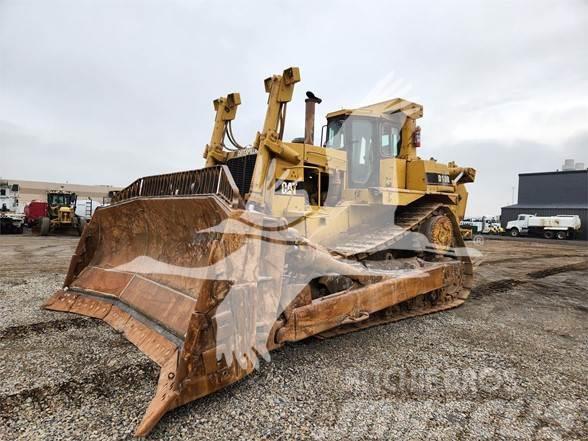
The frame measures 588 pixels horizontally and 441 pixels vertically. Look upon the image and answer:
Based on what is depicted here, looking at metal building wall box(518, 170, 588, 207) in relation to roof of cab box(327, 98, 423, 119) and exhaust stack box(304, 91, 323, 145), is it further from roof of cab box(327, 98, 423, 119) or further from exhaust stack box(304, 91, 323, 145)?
exhaust stack box(304, 91, 323, 145)

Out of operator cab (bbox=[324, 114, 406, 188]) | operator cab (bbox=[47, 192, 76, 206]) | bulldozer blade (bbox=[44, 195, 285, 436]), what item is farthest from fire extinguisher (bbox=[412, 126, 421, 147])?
operator cab (bbox=[47, 192, 76, 206])

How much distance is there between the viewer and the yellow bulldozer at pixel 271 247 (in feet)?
8.60

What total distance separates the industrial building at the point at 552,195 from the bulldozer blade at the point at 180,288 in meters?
36.6

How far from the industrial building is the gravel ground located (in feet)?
114

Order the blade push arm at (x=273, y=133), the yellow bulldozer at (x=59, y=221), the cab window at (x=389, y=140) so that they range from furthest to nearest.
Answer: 1. the yellow bulldozer at (x=59, y=221)
2. the cab window at (x=389, y=140)
3. the blade push arm at (x=273, y=133)

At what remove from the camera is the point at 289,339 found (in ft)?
9.93

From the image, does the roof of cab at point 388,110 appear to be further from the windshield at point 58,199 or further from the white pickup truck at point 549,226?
the white pickup truck at point 549,226

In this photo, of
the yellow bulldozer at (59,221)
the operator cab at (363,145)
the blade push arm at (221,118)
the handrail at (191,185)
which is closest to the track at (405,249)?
the operator cab at (363,145)

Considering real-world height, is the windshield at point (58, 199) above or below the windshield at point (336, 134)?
below

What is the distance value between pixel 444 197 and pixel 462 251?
38.2 inches

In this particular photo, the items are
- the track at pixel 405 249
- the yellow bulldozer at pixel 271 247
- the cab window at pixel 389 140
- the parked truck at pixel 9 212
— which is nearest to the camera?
the yellow bulldozer at pixel 271 247

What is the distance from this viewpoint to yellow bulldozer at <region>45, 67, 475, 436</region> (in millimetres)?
2621

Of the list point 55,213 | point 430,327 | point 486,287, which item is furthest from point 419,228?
point 55,213

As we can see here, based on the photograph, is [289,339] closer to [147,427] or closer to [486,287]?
[147,427]
